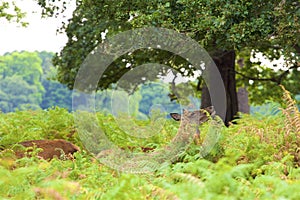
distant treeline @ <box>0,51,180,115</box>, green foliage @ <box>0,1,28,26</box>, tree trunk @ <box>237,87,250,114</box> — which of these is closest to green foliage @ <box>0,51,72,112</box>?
distant treeline @ <box>0,51,180,115</box>

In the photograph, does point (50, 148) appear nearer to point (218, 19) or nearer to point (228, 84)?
point (218, 19)

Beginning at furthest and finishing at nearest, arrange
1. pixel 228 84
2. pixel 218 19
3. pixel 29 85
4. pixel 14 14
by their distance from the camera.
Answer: pixel 29 85
pixel 14 14
pixel 228 84
pixel 218 19

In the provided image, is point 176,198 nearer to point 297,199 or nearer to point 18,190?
point 297,199

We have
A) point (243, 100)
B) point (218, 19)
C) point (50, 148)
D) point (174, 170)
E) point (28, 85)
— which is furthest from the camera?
point (28, 85)

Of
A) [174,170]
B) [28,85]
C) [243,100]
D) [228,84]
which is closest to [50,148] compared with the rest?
[174,170]

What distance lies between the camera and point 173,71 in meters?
13.4

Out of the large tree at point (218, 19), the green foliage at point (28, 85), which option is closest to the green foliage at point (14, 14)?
the large tree at point (218, 19)

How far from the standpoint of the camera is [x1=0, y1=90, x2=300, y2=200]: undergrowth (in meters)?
3.78

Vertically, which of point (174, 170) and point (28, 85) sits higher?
point (28, 85)

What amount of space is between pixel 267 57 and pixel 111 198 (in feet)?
42.7

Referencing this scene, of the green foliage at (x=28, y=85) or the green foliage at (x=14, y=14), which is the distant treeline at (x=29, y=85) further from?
the green foliage at (x=14, y=14)

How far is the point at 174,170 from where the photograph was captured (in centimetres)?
614

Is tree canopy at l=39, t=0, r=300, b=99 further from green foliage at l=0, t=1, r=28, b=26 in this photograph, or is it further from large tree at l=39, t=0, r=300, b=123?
green foliage at l=0, t=1, r=28, b=26

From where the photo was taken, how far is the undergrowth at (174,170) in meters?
3.78
